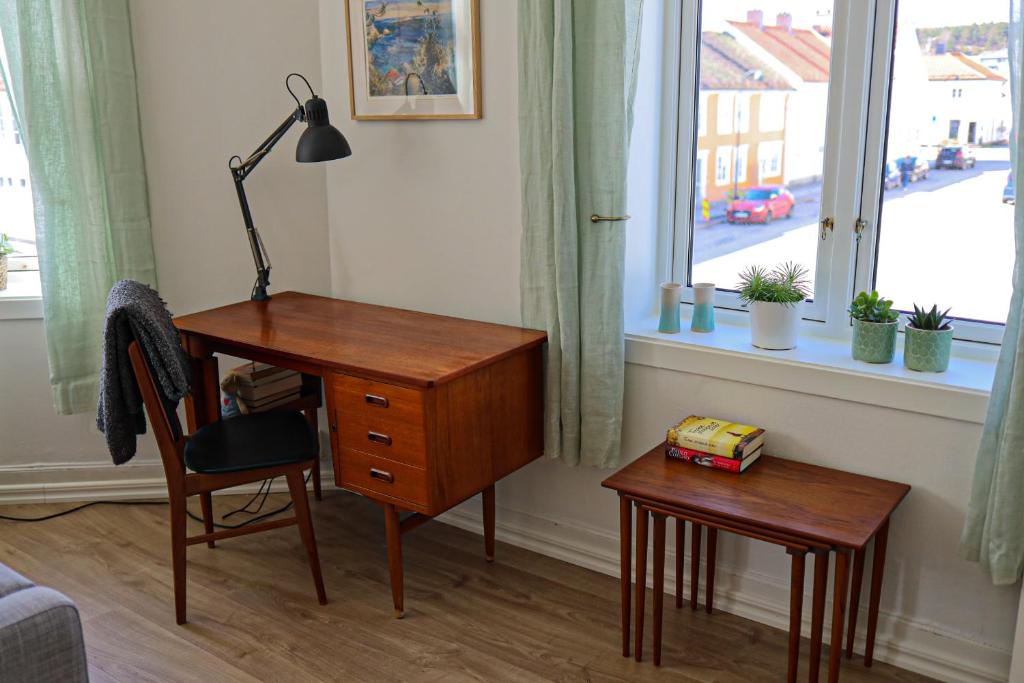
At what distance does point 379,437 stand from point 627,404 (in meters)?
0.72

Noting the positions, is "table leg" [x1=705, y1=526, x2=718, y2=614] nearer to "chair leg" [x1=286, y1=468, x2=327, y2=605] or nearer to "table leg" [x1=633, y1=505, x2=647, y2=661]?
"table leg" [x1=633, y1=505, x2=647, y2=661]

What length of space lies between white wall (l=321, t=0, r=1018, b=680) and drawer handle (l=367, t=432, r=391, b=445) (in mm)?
623

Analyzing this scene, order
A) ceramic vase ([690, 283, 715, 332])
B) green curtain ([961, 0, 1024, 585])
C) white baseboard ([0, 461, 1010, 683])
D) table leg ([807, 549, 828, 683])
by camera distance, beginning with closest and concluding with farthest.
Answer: green curtain ([961, 0, 1024, 585])
table leg ([807, 549, 828, 683])
white baseboard ([0, 461, 1010, 683])
ceramic vase ([690, 283, 715, 332])

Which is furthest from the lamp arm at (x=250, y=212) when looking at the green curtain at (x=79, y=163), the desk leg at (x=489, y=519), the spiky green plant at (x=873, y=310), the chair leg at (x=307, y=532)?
the spiky green plant at (x=873, y=310)

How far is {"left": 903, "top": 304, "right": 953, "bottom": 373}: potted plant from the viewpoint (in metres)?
2.24

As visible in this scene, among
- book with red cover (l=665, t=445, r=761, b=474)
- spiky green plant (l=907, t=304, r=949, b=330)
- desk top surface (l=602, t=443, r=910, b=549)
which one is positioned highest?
spiky green plant (l=907, t=304, r=949, b=330)

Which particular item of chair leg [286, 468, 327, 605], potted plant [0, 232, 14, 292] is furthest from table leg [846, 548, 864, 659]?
potted plant [0, 232, 14, 292]

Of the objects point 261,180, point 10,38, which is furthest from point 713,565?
point 10,38

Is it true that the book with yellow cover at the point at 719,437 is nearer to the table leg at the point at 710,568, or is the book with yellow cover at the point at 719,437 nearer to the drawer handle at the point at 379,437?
the table leg at the point at 710,568

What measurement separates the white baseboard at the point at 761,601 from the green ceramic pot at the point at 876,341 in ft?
2.02

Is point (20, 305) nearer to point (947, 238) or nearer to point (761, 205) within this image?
point (761, 205)

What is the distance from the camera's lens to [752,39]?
254 cm

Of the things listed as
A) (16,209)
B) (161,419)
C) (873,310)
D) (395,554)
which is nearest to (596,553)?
(395,554)

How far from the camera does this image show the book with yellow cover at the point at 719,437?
234 cm
